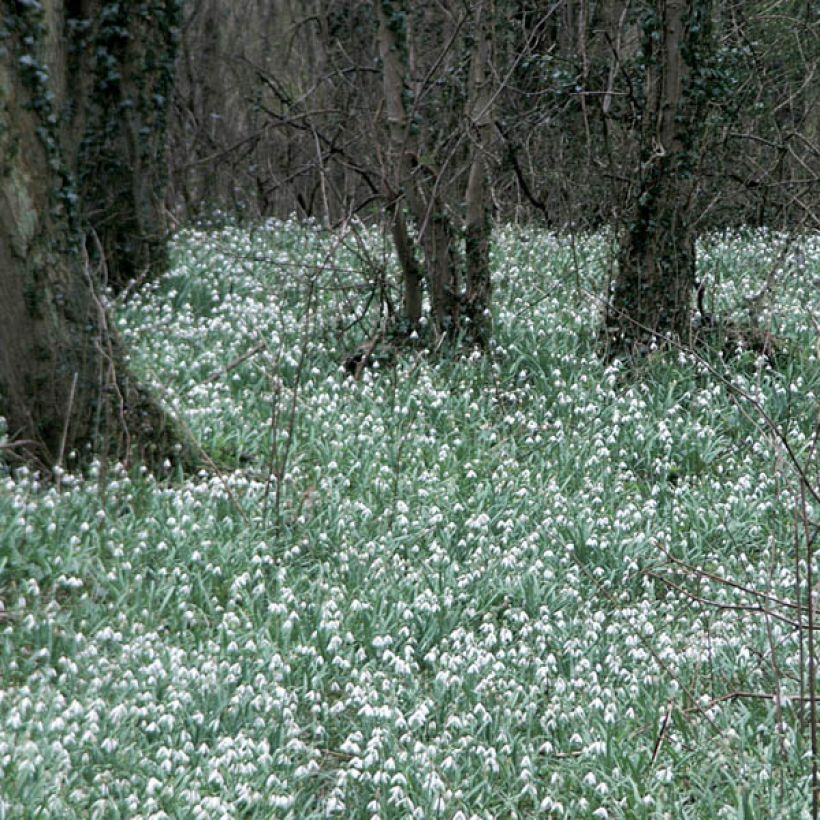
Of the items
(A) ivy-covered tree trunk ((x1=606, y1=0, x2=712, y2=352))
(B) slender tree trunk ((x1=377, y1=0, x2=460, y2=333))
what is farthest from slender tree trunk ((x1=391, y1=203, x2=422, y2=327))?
(A) ivy-covered tree trunk ((x1=606, y1=0, x2=712, y2=352))

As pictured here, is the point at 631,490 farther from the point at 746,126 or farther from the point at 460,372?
the point at 746,126

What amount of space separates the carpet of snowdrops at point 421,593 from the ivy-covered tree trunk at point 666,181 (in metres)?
0.38

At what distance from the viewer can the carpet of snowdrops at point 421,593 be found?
4.12 meters

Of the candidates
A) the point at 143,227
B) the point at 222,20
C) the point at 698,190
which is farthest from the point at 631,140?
the point at 222,20

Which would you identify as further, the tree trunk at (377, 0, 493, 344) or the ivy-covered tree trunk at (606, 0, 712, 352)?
the tree trunk at (377, 0, 493, 344)

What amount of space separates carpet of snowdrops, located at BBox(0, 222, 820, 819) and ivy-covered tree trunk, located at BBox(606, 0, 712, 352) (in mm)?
375

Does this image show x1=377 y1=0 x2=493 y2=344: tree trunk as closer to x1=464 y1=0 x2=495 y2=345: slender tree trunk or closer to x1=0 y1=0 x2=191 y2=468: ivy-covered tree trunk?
x1=464 y1=0 x2=495 y2=345: slender tree trunk

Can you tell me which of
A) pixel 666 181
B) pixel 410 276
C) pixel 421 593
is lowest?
pixel 421 593

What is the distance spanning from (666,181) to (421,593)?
164 inches

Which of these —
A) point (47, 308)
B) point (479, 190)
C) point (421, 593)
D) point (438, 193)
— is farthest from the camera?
point (479, 190)

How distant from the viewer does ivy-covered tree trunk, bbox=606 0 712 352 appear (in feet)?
27.3

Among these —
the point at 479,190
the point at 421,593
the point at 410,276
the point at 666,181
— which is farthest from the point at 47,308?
the point at 666,181

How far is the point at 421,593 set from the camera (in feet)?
18.0

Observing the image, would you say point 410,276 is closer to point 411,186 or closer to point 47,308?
point 411,186
